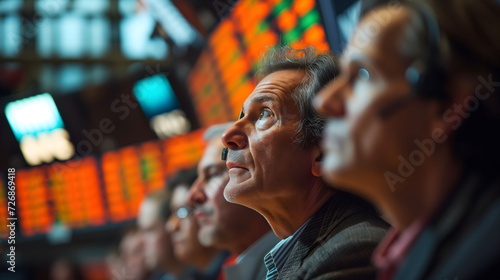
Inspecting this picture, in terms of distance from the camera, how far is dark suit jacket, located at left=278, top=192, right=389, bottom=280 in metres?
1.03

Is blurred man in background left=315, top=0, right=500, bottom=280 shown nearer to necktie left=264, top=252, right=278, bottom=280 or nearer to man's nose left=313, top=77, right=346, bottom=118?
man's nose left=313, top=77, right=346, bottom=118

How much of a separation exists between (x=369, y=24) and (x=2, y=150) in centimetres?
590

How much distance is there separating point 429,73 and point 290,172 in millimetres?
587

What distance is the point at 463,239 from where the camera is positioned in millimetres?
652

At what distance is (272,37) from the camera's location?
273 cm

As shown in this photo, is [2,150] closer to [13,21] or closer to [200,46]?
[200,46]

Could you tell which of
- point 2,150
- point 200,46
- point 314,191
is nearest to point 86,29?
point 2,150

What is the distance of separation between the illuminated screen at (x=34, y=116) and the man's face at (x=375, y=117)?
5.48m

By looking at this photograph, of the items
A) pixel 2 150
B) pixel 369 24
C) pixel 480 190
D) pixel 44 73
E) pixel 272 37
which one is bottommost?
pixel 480 190

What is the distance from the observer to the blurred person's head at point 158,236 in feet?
9.95

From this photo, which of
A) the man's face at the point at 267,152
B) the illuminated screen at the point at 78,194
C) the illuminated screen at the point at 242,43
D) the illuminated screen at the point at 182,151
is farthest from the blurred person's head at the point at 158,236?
the illuminated screen at the point at 78,194

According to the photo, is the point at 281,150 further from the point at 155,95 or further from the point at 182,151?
the point at 155,95

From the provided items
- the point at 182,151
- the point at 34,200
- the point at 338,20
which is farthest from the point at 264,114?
the point at 34,200

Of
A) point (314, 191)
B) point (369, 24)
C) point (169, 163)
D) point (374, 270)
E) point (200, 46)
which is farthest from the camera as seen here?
point (169, 163)
